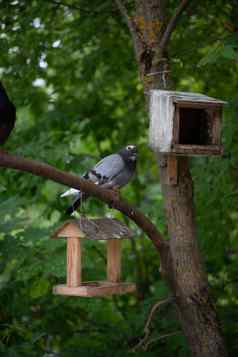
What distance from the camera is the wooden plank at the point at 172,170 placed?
9.73 ft

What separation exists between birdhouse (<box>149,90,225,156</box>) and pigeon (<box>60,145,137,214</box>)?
0.29m

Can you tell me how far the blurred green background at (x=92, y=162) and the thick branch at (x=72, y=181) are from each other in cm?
62

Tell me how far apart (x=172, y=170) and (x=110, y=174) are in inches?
13.2

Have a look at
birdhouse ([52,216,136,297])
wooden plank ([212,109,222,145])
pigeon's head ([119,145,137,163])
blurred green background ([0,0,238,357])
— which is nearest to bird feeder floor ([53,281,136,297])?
birdhouse ([52,216,136,297])

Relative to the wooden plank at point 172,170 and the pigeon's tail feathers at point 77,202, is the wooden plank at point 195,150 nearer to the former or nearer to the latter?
the wooden plank at point 172,170

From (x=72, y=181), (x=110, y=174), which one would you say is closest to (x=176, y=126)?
(x=110, y=174)

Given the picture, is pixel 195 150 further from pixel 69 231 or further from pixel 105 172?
pixel 69 231

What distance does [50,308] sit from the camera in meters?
3.95

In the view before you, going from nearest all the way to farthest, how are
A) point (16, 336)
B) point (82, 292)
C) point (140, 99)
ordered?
1. point (82, 292)
2. point (16, 336)
3. point (140, 99)

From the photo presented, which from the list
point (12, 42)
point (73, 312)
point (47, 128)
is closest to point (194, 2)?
point (12, 42)

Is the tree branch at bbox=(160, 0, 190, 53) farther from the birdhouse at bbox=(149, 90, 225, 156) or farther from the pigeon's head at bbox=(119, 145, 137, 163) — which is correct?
the pigeon's head at bbox=(119, 145, 137, 163)

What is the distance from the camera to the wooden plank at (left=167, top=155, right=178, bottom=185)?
117 inches

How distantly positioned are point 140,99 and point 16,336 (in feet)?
8.16

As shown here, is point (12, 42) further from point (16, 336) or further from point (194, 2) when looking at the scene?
point (16, 336)
